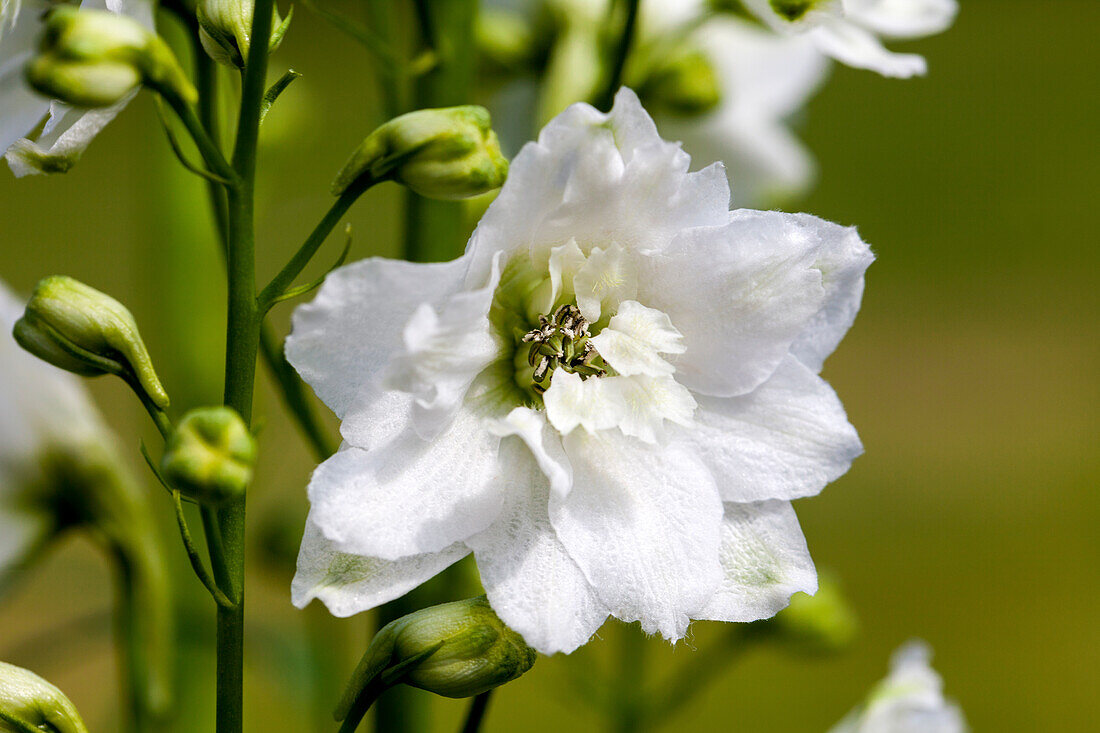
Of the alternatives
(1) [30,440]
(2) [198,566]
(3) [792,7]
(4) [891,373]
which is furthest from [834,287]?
(4) [891,373]

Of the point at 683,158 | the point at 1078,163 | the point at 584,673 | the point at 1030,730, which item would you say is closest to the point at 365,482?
the point at 683,158

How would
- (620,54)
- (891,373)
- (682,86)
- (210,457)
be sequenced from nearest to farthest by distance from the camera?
(210,457) → (620,54) → (682,86) → (891,373)

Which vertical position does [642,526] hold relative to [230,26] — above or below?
below

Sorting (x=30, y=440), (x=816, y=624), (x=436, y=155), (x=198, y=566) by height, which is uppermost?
(x=436, y=155)

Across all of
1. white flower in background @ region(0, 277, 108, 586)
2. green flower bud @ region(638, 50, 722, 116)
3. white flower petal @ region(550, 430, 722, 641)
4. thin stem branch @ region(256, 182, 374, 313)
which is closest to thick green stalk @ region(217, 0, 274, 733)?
thin stem branch @ region(256, 182, 374, 313)

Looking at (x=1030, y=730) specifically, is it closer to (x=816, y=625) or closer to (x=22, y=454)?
(x=816, y=625)

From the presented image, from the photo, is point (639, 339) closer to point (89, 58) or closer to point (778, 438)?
point (778, 438)

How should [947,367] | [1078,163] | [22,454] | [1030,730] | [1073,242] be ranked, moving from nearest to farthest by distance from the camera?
1. [22,454]
2. [1030,730]
3. [947,367]
4. [1073,242]
5. [1078,163]

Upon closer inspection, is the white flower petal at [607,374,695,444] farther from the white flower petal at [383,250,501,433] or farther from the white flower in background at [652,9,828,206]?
the white flower in background at [652,9,828,206]
